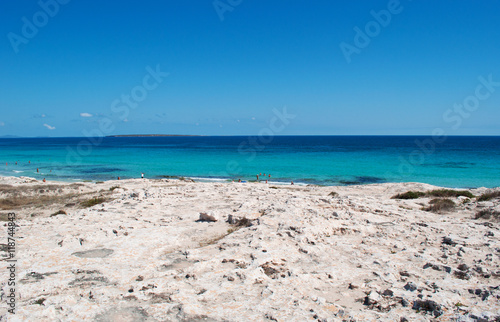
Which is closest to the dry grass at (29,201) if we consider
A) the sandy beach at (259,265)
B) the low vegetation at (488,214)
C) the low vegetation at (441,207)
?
the sandy beach at (259,265)

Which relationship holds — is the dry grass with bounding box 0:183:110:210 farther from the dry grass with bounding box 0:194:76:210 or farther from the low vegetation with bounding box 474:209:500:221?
the low vegetation with bounding box 474:209:500:221

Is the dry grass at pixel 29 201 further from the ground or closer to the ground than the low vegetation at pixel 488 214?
closer to the ground

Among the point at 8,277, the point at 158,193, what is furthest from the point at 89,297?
the point at 158,193

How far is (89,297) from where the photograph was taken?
18.0 feet

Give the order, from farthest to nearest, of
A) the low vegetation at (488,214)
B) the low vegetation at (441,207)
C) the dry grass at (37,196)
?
the dry grass at (37,196) → the low vegetation at (441,207) → the low vegetation at (488,214)

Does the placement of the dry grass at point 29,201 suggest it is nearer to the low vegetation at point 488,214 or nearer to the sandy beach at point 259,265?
the sandy beach at point 259,265

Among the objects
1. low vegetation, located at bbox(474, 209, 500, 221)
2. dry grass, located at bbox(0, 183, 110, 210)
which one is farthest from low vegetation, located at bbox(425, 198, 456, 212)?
dry grass, located at bbox(0, 183, 110, 210)

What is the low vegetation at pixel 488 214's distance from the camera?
11.6 m

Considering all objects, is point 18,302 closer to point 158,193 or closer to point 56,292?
point 56,292

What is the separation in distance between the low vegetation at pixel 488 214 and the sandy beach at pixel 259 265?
0.41 ft

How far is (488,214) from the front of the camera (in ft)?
39.3

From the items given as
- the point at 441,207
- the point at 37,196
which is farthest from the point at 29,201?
the point at 441,207

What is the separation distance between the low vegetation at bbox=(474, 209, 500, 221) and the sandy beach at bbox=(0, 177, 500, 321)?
0.41ft

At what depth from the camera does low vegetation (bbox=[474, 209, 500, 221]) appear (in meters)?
11.6
